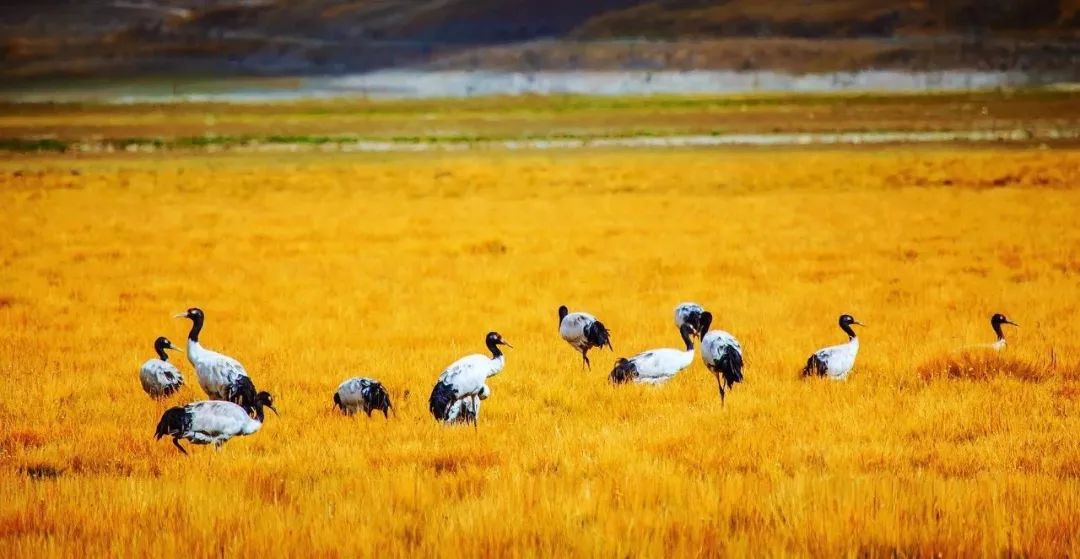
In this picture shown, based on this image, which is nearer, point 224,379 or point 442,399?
point 442,399

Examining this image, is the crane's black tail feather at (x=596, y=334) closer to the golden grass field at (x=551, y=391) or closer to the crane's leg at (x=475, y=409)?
the golden grass field at (x=551, y=391)

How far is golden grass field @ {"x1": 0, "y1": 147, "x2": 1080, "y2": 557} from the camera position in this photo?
23.0 feet

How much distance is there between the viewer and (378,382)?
10.1 m

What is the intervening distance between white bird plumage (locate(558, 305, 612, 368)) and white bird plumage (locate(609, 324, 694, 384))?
0.88 meters

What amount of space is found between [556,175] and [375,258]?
74.1 ft

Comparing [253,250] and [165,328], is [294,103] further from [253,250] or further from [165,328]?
[165,328]

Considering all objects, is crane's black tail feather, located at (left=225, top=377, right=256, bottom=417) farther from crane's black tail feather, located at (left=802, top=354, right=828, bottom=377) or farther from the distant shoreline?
the distant shoreline

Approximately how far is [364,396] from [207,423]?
1449mm

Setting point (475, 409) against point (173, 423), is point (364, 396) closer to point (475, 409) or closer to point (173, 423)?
point (475, 409)

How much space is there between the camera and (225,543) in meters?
6.73

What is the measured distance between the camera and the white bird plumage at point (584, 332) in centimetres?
1229

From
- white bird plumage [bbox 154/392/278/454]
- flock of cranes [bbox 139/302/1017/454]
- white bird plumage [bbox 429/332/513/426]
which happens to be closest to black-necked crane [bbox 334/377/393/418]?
flock of cranes [bbox 139/302/1017/454]

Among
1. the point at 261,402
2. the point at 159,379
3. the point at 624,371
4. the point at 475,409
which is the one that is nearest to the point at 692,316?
the point at 624,371

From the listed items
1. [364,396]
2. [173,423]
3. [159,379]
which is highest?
[159,379]
